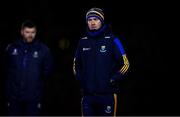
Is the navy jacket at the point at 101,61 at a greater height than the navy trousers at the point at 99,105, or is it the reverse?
the navy jacket at the point at 101,61

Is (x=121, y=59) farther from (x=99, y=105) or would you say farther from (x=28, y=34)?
(x=28, y=34)

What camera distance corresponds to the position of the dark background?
9.55 m

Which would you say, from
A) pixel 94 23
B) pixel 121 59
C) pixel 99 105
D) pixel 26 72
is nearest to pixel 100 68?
pixel 121 59

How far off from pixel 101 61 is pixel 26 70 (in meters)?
1.52

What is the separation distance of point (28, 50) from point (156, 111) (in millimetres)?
3199

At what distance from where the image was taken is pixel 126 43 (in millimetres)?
9766

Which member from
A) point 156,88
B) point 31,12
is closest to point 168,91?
point 156,88

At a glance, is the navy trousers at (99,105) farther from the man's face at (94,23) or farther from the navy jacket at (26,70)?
the navy jacket at (26,70)

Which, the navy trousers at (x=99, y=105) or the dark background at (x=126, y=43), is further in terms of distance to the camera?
the dark background at (x=126, y=43)

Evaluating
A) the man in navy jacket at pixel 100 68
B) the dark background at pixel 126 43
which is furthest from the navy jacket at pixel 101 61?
the dark background at pixel 126 43

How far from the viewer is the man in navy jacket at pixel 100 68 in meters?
6.57

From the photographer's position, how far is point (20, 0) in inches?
374

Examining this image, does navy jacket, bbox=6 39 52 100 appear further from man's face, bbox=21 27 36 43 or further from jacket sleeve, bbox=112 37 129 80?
jacket sleeve, bbox=112 37 129 80

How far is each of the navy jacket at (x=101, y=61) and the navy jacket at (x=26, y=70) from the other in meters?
1.15
